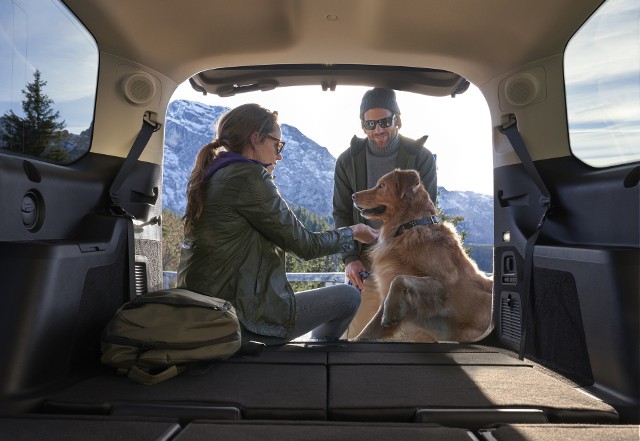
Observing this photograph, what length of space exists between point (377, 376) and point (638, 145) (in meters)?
1.39

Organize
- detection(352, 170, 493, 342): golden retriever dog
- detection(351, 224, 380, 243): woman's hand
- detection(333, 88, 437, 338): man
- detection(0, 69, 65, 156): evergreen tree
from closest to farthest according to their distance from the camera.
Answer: detection(0, 69, 65, 156): evergreen tree, detection(351, 224, 380, 243): woman's hand, detection(352, 170, 493, 342): golden retriever dog, detection(333, 88, 437, 338): man

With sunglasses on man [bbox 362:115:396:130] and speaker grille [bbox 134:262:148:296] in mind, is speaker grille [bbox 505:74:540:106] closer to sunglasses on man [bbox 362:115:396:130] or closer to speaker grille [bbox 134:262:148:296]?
sunglasses on man [bbox 362:115:396:130]

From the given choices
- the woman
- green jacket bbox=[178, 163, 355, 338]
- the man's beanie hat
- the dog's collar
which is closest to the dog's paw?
the dog's collar

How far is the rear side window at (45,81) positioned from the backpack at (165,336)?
839 mm

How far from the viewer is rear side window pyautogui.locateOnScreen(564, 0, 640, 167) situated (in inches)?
82.4

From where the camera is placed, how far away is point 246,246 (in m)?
2.57

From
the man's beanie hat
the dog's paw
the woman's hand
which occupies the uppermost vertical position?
the man's beanie hat

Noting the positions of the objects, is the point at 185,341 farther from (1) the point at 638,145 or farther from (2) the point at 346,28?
(1) the point at 638,145

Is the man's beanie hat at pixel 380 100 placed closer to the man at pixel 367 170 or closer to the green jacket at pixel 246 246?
the man at pixel 367 170

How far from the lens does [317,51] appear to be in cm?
290

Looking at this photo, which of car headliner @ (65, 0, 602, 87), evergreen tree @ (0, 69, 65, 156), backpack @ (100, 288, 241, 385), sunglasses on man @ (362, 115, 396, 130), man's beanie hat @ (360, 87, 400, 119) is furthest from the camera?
sunglasses on man @ (362, 115, 396, 130)

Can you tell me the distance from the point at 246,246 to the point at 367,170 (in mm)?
2089

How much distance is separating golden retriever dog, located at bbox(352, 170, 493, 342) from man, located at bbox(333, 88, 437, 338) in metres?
0.40

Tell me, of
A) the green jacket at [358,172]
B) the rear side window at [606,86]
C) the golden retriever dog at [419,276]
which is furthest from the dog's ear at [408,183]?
the rear side window at [606,86]
